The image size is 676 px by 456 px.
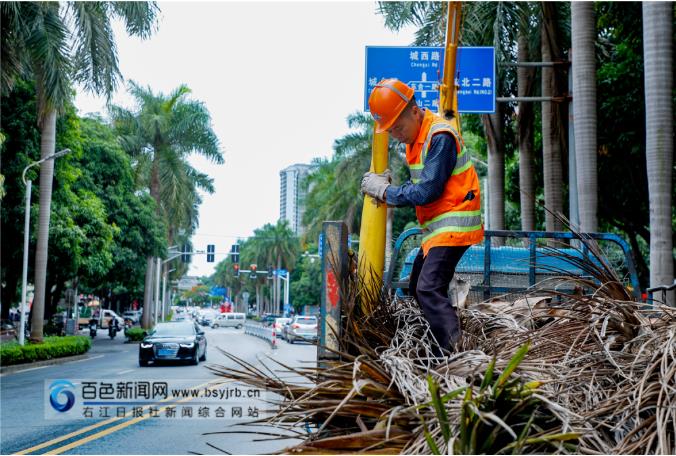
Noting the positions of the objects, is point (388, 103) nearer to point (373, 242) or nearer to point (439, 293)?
point (373, 242)

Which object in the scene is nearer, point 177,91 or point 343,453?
point 343,453

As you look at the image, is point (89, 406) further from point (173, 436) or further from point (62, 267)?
point (62, 267)

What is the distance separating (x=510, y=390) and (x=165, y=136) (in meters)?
40.8

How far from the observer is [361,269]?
3.61 metres

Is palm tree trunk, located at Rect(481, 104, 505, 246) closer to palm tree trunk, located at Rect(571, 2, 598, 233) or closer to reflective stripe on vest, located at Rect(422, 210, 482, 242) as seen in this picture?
palm tree trunk, located at Rect(571, 2, 598, 233)

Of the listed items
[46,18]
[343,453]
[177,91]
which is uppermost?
[177,91]

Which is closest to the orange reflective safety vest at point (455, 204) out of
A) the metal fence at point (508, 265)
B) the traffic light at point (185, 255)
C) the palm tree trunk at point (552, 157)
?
the metal fence at point (508, 265)

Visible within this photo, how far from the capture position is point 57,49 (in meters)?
19.8

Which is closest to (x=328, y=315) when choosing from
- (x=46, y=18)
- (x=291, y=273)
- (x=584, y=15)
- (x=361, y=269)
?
(x=361, y=269)

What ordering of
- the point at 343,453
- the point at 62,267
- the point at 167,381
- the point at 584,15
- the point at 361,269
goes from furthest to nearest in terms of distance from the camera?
the point at 62,267, the point at 167,381, the point at 584,15, the point at 361,269, the point at 343,453

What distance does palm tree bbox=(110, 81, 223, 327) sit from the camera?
4119 centimetres

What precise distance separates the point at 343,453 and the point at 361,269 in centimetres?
132

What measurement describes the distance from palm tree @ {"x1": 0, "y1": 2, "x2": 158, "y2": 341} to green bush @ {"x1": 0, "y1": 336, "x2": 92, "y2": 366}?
211 cm

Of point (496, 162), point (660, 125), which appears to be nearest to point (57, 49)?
point (496, 162)
